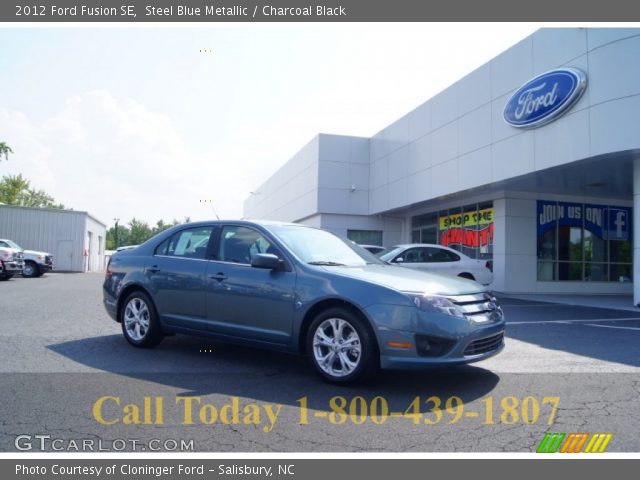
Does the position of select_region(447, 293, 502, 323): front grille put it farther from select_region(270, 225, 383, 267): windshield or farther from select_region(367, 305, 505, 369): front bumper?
select_region(270, 225, 383, 267): windshield

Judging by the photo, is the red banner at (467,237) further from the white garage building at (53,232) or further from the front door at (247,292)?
the white garage building at (53,232)

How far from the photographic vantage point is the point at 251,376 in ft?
16.1

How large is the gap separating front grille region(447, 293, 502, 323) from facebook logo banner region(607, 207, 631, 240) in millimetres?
17006

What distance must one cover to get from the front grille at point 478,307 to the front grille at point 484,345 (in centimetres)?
17

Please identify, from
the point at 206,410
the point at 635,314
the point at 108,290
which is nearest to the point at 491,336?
the point at 206,410

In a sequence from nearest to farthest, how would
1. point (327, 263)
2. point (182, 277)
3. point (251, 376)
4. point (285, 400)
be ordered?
1. point (285, 400)
2. point (251, 376)
3. point (327, 263)
4. point (182, 277)

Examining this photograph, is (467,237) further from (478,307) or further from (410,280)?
(410,280)

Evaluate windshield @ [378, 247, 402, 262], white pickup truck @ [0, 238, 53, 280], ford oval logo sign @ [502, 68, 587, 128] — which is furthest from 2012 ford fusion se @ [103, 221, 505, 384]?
white pickup truck @ [0, 238, 53, 280]

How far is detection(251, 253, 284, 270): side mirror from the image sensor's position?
4961mm

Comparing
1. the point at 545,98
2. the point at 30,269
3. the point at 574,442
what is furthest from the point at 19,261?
the point at 574,442

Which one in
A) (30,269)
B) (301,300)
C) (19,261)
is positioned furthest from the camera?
(30,269)

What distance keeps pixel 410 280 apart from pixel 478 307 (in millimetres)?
686

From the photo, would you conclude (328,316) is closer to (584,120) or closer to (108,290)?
(108,290)

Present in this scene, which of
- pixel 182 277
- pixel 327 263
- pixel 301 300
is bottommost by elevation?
pixel 301 300
